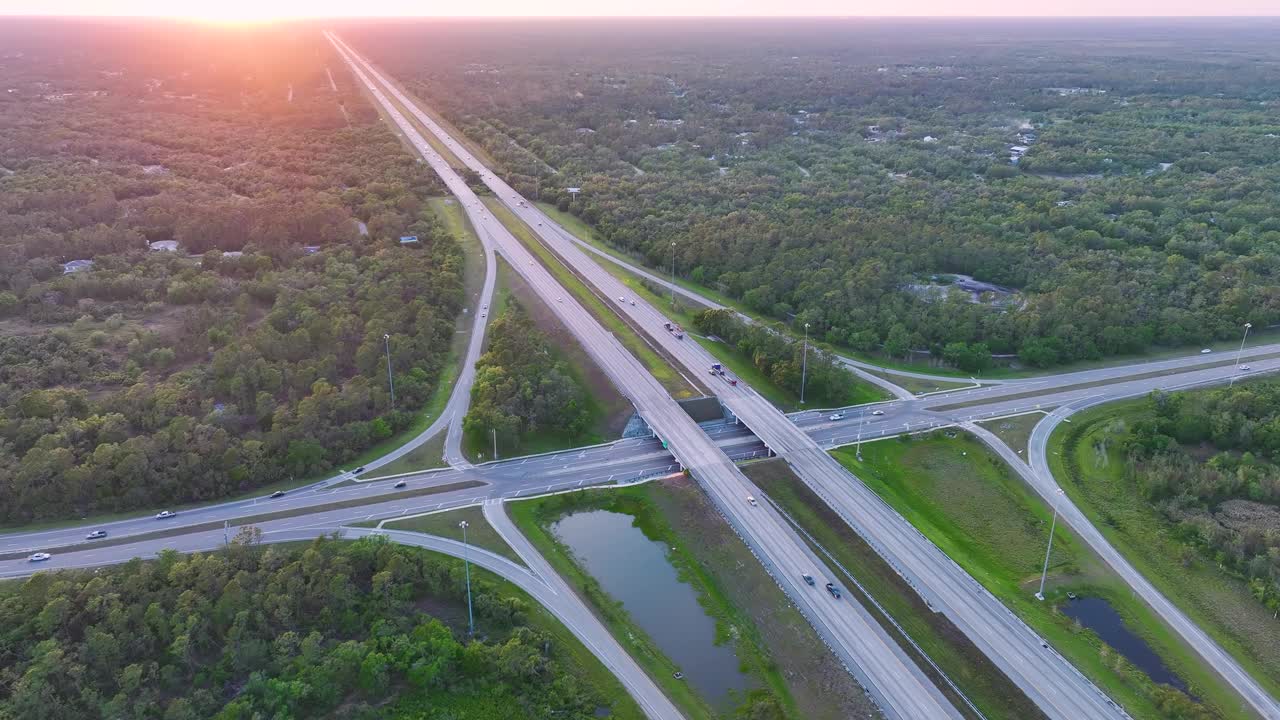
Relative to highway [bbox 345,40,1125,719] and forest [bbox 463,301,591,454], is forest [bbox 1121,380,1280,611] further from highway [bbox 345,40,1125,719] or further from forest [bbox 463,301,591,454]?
forest [bbox 463,301,591,454]

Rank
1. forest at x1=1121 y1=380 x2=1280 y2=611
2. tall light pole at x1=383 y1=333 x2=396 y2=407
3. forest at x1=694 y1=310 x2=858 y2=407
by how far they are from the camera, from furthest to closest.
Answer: forest at x1=694 y1=310 x2=858 y2=407 < tall light pole at x1=383 y1=333 x2=396 y2=407 < forest at x1=1121 y1=380 x2=1280 y2=611

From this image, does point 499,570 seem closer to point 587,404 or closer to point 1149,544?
point 587,404

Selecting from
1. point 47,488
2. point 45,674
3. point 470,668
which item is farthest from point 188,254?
point 470,668

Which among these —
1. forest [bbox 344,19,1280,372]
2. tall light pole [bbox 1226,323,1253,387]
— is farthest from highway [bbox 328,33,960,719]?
tall light pole [bbox 1226,323,1253,387]

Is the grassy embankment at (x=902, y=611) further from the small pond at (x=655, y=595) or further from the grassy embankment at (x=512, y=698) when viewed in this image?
the grassy embankment at (x=512, y=698)

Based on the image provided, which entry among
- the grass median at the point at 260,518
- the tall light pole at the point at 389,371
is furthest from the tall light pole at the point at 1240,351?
the tall light pole at the point at 389,371

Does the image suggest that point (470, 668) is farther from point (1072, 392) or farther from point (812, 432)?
point (1072, 392)
